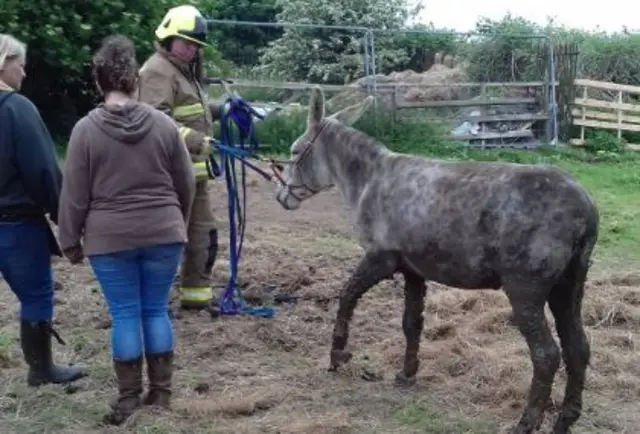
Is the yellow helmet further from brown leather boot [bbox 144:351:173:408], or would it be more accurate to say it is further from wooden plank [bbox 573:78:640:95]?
wooden plank [bbox 573:78:640:95]

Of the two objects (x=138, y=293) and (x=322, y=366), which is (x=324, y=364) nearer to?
(x=322, y=366)

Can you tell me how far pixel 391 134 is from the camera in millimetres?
16266

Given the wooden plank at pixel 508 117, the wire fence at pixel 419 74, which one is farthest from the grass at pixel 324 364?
the wooden plank at pixel 508 117

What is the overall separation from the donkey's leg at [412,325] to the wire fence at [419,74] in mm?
7607

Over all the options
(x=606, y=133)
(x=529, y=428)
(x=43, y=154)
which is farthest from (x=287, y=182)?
(x=606, y=133)

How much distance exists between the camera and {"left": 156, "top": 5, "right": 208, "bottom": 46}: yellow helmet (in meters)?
6.69

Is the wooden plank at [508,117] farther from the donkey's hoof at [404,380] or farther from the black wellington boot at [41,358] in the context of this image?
the black wellington boot at [41,358]

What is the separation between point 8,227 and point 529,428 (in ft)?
9.88

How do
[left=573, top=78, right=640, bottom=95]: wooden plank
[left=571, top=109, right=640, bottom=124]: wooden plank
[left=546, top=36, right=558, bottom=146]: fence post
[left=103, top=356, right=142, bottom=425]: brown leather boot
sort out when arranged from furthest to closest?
[left=571, top=109, right=640, bottom=124]: wooden plank
[left=573, top=78, right=640, bottom=95]: wooden plank
[left=546, top=36, right=558, bottom=146]: fence post
[left=103, top=356, right=142, bottom=425]: brown leather boot

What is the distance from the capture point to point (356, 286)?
5820mm

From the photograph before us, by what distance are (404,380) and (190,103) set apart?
100 inches

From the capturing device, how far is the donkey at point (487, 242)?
192 inches

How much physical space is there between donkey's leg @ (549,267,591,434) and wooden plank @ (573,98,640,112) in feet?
44.7

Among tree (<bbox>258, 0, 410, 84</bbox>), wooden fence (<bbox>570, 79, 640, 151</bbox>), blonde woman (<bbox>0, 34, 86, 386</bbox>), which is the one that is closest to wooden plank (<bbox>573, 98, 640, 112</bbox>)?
wooden fence (<bbox>570, 79, 640, 151</bbox>)
